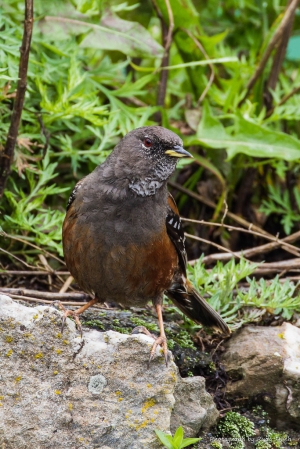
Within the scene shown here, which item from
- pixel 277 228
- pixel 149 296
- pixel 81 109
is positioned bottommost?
→ pixel 277 228

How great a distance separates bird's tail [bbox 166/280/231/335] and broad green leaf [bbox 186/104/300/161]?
1436 millimetres

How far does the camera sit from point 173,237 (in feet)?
14.2

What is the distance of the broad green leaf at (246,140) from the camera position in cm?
565

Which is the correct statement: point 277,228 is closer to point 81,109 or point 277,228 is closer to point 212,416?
point 81,109

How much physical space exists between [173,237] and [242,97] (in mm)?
2308

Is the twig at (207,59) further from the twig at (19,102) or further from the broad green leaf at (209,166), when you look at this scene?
the twig at (19,102)

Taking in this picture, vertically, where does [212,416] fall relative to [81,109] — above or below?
below

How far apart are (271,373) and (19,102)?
2337mm

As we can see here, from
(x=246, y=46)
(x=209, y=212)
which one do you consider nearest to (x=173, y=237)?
(x=209, y=212)

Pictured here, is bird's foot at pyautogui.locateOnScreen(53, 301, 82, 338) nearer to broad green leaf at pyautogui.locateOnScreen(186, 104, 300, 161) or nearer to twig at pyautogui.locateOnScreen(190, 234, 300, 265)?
twig at pyautogui.locateOnScreen(190, 234, 300, 265)

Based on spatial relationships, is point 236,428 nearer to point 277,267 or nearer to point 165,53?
point 277,267

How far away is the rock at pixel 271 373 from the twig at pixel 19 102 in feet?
6.51

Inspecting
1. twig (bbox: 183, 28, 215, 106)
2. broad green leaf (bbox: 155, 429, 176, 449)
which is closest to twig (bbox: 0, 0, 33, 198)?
twig (bbox: 183, 28, 215, 106)

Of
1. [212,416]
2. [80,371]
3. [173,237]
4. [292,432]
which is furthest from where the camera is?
[173,237]
